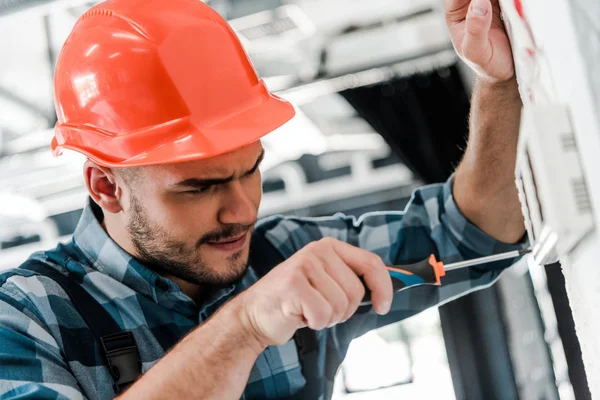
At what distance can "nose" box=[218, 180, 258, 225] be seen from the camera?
959mm

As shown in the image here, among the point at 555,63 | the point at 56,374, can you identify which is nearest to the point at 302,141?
the point at 56,374

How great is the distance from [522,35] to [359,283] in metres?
0.33

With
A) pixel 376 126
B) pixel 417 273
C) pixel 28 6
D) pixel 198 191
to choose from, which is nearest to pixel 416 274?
pixel 417 273

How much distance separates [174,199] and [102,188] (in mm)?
167

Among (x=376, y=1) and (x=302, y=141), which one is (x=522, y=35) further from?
(x=302, y=141)

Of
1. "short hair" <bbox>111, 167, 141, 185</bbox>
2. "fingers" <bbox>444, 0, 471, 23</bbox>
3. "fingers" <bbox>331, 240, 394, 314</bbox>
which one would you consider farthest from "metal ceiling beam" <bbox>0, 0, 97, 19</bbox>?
"fingers" <bbox>331, 240, 394, 314</bbox>

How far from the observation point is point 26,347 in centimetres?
81

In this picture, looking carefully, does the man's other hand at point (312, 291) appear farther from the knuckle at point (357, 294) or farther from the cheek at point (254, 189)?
the cheek at point (254, 189)

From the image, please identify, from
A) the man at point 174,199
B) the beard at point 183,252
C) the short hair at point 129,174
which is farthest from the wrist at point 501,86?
the short hair at point 129,174

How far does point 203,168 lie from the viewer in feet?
3.04

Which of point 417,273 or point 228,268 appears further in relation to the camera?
point 228,268

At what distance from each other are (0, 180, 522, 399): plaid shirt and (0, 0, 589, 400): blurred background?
105 cm

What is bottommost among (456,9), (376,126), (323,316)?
(323,316)

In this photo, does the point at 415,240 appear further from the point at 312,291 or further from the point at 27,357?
the point at 27,357
